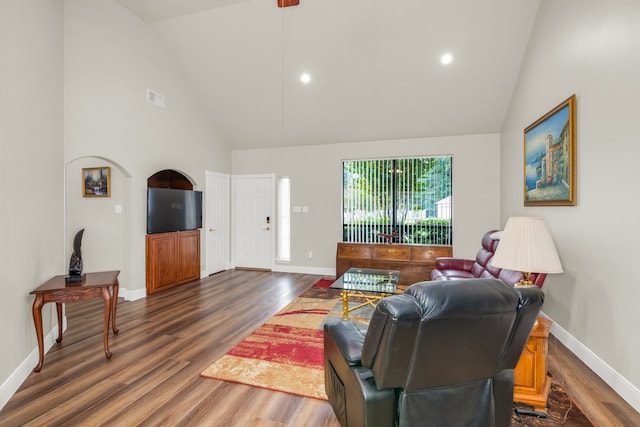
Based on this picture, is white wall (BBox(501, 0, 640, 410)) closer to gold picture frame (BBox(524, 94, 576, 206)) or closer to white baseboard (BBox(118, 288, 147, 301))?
gold picture frame (BBox(524, 94, 576, 206))

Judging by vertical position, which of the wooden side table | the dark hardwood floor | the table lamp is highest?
the table lamp

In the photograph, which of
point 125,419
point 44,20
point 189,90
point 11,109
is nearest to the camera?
point 125,419

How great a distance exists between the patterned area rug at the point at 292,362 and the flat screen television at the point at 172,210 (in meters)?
2.49

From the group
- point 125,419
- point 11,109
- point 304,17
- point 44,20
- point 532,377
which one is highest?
point 304,17

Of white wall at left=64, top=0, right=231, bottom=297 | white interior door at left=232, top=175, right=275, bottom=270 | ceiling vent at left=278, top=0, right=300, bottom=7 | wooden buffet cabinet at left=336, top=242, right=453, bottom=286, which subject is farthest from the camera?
white interior door at left=232, top=175, right=275, bottom=270

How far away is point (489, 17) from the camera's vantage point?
402 cm

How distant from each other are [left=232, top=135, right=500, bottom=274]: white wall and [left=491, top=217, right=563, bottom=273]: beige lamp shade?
3.72 metres

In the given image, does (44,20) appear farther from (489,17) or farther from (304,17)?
(489,17)

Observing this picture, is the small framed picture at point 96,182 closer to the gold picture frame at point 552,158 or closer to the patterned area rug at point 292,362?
the patterned area rug at point 292,362

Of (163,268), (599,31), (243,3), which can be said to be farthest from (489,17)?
(163,268)

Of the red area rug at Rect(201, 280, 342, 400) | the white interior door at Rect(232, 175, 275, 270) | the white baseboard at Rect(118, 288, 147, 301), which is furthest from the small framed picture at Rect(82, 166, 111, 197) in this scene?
the red area rug at Rect(201, 280, 342, 400)

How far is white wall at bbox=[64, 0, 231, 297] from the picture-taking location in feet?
12.1

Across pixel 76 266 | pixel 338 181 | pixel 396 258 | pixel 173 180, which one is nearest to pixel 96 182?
pixel 173 180

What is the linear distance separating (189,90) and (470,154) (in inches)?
207
